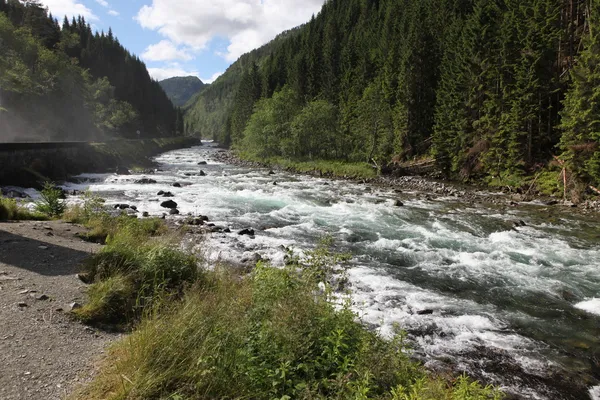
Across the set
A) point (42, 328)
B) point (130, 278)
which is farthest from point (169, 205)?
point (42, 328)

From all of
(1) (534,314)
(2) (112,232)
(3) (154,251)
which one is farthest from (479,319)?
(2) (112,232)

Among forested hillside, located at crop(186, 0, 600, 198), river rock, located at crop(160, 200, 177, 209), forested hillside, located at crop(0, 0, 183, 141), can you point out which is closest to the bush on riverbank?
river rock, located at crop(160, 200, 177, 209)

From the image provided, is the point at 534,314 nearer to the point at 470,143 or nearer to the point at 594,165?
the point at 594,165

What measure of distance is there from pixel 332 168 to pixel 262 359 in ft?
140

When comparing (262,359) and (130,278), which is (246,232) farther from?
(262,359)

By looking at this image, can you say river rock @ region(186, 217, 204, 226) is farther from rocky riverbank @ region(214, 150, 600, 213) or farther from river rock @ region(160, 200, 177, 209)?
rocky riverbank @ region(214, 150, 600, 213)

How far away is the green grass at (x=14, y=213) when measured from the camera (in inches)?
485

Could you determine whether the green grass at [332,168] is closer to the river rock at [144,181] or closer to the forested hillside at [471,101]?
the forested hillside at [471,101]

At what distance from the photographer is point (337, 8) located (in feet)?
409

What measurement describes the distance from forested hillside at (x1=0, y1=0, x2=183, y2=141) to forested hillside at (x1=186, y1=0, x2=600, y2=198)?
32.8m

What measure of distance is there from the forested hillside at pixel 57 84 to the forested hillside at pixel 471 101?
32.8 m

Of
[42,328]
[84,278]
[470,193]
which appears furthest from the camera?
[470,193]

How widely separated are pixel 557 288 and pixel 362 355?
384 inches

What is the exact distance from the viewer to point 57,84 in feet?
183
